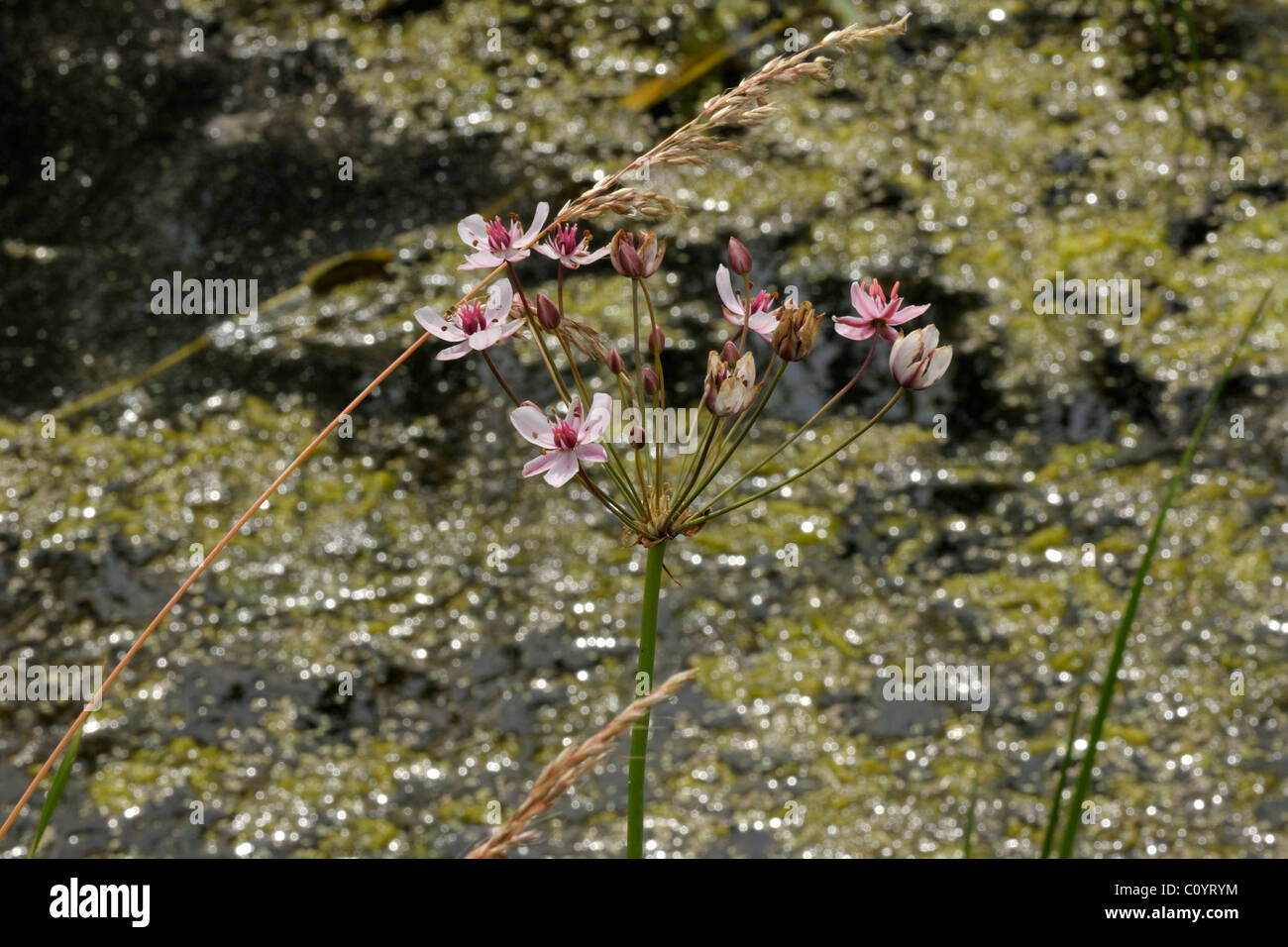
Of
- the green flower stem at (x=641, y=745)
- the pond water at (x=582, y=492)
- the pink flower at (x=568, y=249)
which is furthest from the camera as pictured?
the pond water at (x=582, y=492)

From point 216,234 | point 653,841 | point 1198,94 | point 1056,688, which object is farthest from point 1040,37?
point 653,841

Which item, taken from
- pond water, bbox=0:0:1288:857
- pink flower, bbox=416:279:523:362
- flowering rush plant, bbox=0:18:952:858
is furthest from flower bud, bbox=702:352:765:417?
pond water, bbox=0:0:1288:857

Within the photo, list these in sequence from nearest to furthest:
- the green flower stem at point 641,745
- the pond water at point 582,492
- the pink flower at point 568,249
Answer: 1. the green flower stem at point 641,745
2. the pink flower at point 568,249
3. the pond water at point 582,492

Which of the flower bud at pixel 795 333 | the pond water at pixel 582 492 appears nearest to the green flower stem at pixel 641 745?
the flower bud at pixel 795 333

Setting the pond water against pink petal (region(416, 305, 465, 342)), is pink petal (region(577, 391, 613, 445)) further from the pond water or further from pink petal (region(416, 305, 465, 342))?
the pond water

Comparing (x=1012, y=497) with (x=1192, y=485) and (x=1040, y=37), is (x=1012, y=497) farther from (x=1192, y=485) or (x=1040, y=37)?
(x=1040, y=37)

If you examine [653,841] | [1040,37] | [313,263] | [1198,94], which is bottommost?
[653,841]

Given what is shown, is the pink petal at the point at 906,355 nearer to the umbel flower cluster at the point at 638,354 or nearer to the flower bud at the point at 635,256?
the umbel flower cluster at the point at 638,354
